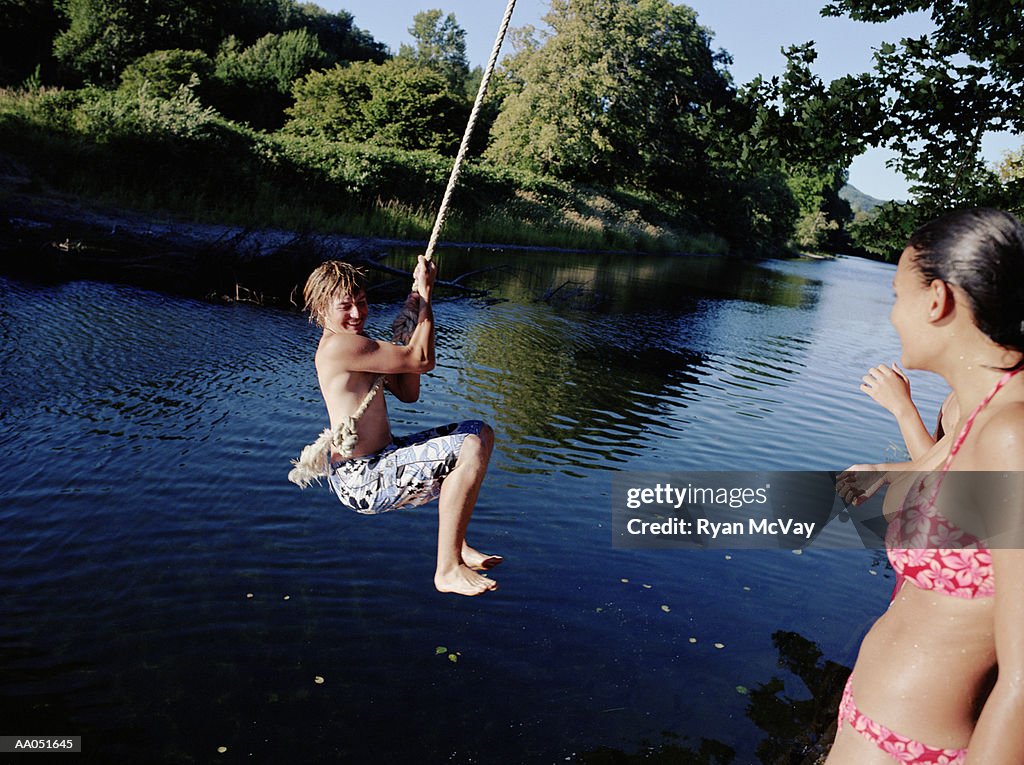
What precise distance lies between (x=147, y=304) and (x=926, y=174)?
35.7 ft

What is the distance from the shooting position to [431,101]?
38312mm

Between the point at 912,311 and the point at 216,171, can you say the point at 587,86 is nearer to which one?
the point at 216,171

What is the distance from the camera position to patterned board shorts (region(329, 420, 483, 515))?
12.2 feet

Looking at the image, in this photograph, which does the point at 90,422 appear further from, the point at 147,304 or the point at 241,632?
the point at 147,304

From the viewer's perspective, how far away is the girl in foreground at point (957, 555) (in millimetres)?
1522

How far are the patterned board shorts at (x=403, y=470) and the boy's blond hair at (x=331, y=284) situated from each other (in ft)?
2.24

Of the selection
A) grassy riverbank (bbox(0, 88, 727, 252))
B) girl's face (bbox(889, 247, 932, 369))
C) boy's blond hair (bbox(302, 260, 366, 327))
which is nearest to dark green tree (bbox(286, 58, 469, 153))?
grassy riverbank (bbox(0, 88, 727, 252))

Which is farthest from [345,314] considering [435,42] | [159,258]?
[435,42]

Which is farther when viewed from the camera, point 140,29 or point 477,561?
point 140,29

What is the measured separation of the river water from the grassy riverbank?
978 centimetres

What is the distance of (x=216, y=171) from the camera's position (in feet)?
74.1

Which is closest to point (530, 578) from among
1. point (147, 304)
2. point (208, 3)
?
point (147, 304)

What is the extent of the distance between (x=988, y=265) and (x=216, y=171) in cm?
2338

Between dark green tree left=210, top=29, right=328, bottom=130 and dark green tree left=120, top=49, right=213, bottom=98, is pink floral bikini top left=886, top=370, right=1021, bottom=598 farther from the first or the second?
dark green tree left=210, top=29, right=328, bottom=130
